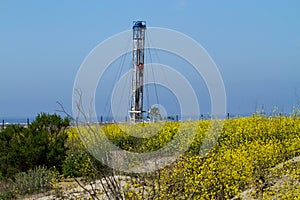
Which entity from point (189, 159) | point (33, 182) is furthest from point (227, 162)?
point (33, 182)

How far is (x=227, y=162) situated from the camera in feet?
32.0

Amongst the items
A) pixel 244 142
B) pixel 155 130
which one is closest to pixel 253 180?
pixel 244 142

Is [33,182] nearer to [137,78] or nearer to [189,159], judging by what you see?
[189,159]

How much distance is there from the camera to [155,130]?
46.6ft

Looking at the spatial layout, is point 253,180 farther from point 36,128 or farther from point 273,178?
point 36,128

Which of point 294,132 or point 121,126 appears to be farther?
point 121,126

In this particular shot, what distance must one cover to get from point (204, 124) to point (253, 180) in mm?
4733

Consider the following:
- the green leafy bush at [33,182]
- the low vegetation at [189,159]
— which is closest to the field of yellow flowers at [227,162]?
the low vegetation at [189,159]

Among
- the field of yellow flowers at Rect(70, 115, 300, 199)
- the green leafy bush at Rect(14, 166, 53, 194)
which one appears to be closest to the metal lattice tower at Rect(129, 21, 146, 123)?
the field of yellow flowers at Rect(70, 115, 300, 199)

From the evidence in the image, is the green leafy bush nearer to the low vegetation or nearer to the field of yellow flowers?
the low vegetation

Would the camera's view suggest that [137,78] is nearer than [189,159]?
No

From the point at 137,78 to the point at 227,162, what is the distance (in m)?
5.93

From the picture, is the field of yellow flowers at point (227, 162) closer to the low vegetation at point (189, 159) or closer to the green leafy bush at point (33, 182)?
the low vegetation at point (189, 159)

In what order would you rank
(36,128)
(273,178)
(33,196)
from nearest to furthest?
(273,178)
(33,196)
(36,128)
